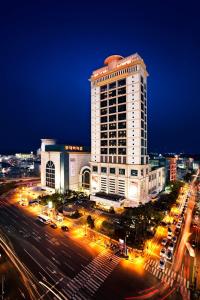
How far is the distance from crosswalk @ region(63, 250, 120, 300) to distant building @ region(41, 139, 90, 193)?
5208 cm

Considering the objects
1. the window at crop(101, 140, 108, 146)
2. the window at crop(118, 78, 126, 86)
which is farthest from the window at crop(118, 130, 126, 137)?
the window at crop(118, 78, 126, 86)

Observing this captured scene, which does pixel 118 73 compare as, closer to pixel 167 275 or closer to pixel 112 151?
pixel 112 151

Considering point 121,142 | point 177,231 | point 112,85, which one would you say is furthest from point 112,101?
point 177,231

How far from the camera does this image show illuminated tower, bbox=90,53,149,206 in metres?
68.6

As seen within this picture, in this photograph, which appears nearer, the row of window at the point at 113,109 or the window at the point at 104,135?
the row of window at the point at 113,109

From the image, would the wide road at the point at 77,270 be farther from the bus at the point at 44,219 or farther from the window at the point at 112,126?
the window at the point at 112,126

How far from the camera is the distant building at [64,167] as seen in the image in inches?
3346

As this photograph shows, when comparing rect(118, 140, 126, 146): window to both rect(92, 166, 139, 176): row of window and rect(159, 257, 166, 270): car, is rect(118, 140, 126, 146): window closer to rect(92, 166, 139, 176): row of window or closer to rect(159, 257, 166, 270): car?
rect(92, 166, 139, 176): row of window

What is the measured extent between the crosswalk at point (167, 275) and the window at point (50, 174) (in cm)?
6595

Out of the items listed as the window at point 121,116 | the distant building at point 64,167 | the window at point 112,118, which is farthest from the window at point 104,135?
the distant building at point 64,167

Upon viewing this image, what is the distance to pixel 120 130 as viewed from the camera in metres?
74.0

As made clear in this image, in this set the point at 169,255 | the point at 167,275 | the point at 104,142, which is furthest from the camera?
the point at 104,142

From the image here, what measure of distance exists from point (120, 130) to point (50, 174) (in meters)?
47.3

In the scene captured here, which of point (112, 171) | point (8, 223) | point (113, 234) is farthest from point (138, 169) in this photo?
point (8, 223)
